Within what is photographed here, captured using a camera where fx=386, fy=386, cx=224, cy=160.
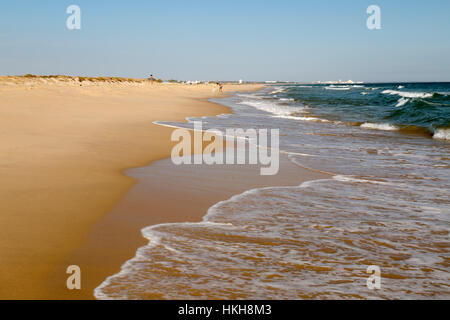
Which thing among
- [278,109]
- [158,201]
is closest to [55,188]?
[158,201]

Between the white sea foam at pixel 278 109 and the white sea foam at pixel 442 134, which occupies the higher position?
the white sea foam at pixel 278 109

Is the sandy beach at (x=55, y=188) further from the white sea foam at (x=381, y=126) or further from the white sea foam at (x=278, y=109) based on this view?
the white sea foam at (x=278, y=109)

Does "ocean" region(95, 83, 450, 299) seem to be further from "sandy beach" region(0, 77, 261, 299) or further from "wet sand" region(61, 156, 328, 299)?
"sandy beach" region(0, 77, 261, 299)

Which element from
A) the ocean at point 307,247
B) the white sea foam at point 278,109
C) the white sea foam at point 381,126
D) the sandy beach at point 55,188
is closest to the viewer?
the ocean at point 307,247

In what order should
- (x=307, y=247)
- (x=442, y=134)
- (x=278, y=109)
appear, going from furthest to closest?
1. (x=278, y=109)
2. (x=442, y=134)
3. (x=307, y=247)

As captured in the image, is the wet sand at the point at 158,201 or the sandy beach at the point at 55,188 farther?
the wet sand at the point at 158,201

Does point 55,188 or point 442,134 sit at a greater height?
point 442,134

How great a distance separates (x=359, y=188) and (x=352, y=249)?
2.37 meters

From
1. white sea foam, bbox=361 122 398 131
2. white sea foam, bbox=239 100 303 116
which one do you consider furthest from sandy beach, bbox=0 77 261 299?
white sea foam, bbox=239 100 303 116

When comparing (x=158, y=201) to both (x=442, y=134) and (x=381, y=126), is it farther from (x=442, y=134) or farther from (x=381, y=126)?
(x=381, y=126)

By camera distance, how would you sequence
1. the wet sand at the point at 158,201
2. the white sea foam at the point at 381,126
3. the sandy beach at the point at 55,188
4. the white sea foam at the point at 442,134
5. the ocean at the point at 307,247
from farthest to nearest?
the white sea foam at the point at 381,126
the white sea foam at the point at 442,134
the wet sand at the point at 158,201
the sandy beach at the point at 55,188
the ocean at the point at 307,247

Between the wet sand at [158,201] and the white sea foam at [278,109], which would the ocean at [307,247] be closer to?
the wet sand at [158,201]

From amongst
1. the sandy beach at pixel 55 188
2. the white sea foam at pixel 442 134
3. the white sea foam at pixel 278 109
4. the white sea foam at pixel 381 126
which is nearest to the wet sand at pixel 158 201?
the sandy beach at pixel 55 188

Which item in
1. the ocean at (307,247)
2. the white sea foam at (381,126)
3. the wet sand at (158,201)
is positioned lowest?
the ocean at (307,247)
